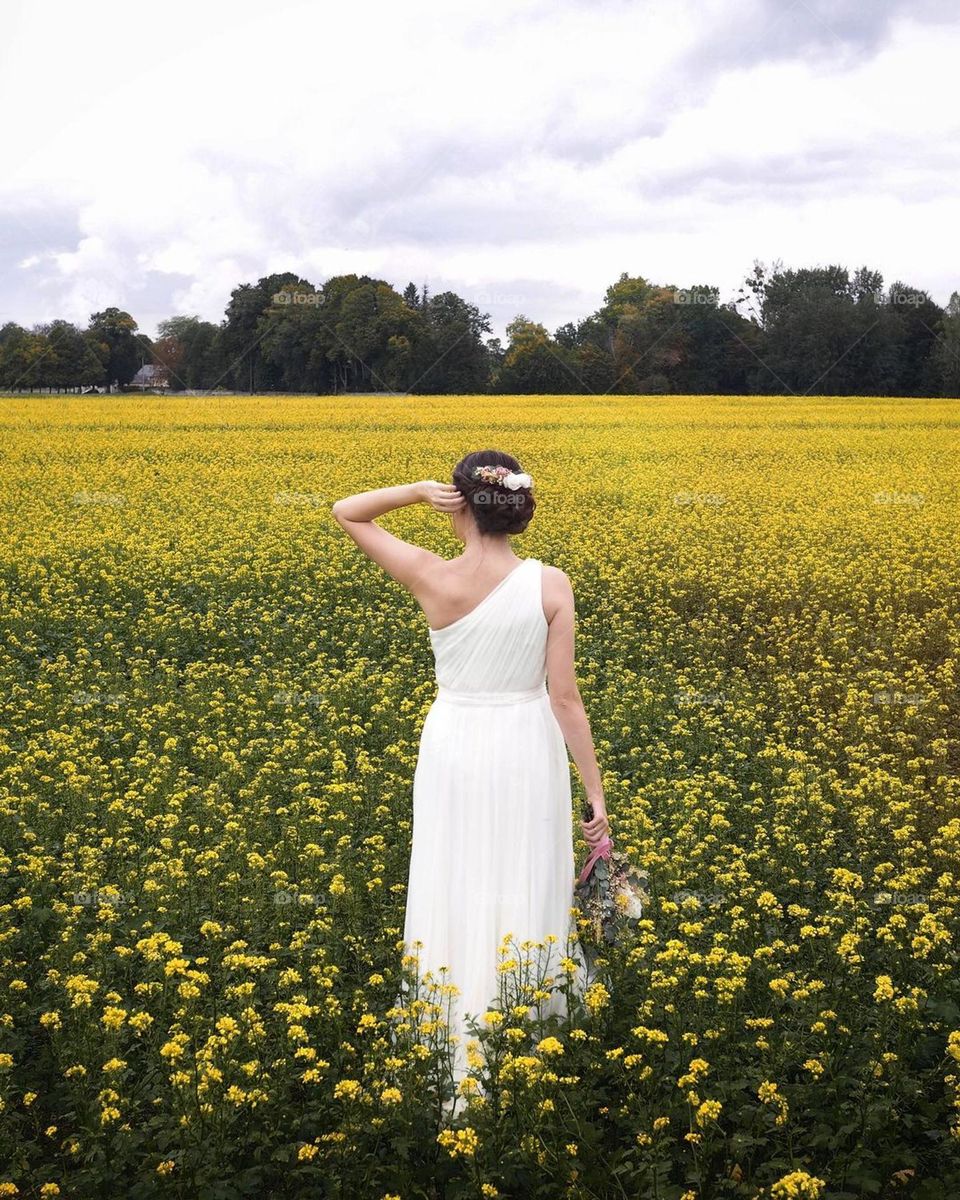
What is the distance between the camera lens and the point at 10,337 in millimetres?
55156

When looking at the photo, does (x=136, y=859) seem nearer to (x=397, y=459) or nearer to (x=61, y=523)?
(x=61, y=523)

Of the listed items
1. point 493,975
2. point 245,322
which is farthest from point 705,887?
point 245,322

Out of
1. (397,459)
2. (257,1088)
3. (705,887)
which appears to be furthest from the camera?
(397,459)

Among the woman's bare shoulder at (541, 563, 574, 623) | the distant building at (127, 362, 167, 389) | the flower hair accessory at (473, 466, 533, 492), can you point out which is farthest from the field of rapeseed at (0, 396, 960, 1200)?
the distant building at (127, 362, 167, 389)

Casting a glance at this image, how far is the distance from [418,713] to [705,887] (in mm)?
3475

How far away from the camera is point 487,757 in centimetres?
436

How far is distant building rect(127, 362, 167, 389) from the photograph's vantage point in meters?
58.6
